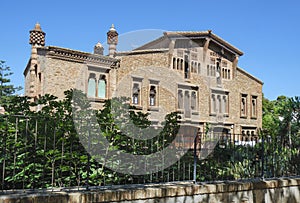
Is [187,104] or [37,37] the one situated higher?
[37,37]

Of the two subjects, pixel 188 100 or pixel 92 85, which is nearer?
pixel 92 85

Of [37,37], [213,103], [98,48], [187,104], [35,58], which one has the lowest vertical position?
[187,104]

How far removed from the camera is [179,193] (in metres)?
4.26

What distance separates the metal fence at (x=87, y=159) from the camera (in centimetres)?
408

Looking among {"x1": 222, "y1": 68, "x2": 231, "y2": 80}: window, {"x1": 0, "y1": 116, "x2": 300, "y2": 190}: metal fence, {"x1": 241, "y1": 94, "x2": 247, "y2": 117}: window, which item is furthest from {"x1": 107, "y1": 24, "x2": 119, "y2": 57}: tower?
{"x1": 0, "y1": 116, "x2": 300, "y2": 190}: metal fence

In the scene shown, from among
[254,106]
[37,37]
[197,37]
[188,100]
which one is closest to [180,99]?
[188,100]

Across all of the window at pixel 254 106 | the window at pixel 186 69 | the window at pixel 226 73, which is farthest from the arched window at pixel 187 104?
the window at pixel 254 106

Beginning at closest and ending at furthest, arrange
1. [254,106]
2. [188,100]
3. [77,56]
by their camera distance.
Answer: [77,56], [188,100], [254,106]

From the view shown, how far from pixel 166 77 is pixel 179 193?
626 inches

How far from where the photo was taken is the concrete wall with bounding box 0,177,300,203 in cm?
334

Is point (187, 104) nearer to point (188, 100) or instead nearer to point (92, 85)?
point (188, 100)

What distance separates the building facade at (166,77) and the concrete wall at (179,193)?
9.57 metres

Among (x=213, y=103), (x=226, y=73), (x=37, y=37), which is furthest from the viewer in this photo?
(x=226, y=73)

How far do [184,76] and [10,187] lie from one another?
1678cm
